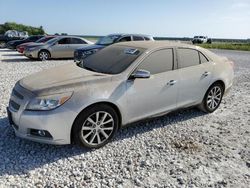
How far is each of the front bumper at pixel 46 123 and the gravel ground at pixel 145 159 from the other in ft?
0.97

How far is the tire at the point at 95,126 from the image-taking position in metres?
3.96

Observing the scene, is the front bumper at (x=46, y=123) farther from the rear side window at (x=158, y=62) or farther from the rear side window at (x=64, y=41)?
the rear side window at (x=64, y=41)

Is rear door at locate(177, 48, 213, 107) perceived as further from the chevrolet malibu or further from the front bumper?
the front bumper

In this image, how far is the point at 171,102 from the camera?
5.00 meters

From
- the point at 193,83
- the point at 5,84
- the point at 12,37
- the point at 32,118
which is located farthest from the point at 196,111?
the point at 12,37

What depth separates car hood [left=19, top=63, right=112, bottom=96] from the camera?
392 centimetres

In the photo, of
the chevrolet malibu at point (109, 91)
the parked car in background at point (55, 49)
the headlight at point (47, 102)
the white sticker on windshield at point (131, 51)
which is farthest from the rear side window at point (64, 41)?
the headlight at point (47, 102)

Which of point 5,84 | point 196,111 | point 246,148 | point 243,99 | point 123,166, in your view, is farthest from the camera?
point 5,84

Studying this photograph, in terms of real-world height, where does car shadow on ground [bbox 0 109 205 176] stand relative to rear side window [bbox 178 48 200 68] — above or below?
below

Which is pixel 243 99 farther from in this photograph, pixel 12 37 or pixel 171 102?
pixel 12 37

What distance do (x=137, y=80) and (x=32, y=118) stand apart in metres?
1.70

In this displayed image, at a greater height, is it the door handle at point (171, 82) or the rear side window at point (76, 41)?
the rear side window at point (76, 41)

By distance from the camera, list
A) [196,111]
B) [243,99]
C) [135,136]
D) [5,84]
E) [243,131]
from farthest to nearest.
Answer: [5,84] → [243,99] → [196,111] → [243,131] → [135,136]

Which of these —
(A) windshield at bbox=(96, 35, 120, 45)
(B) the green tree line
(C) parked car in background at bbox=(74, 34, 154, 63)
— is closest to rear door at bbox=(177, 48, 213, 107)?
(C) parked car in background at bbox=(74, 34, 154, 63)
